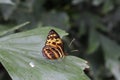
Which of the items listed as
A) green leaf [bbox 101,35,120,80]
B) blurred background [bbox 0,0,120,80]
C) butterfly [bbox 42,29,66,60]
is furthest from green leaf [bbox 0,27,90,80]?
green leaf [bbox 101,35,120,80]

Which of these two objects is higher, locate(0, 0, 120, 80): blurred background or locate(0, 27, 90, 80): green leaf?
locate(0, 0, 120, 80): blurred background

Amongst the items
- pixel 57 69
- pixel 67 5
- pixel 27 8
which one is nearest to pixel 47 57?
pixel 57 69

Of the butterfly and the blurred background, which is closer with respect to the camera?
the butterfly

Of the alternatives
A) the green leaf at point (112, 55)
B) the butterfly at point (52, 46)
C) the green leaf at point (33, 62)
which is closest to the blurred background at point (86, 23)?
the green leaf at point (112, 55)

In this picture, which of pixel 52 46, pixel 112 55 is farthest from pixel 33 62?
pixel 112 55

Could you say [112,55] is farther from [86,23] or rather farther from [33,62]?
[33,62]

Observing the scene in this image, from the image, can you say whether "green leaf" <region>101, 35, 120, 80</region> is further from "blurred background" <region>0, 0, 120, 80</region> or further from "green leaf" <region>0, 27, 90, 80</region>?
"green leaf" <region>0, 27, 90, 80</region>
